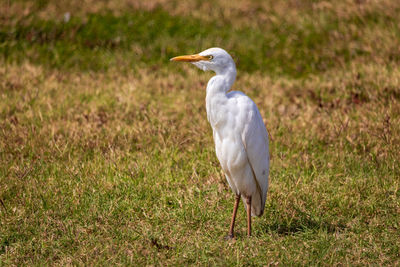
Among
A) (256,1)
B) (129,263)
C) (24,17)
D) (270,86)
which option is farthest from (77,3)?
(129,263)

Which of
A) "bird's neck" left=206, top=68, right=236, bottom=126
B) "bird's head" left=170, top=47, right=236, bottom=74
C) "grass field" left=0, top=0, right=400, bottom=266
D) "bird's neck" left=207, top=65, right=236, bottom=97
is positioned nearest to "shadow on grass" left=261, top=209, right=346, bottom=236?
"grass field" left=0, top=0, right=400, bottom=266

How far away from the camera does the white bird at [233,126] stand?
392 centimetres

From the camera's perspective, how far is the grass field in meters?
4.00

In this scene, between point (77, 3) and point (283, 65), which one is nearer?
point (283, 65)

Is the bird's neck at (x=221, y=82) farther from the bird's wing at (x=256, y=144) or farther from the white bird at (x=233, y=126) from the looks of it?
the bird's wing at (x=256, y=144)

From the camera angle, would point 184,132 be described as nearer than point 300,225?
No

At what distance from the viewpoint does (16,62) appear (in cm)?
809

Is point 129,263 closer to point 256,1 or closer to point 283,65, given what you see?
point 283,65

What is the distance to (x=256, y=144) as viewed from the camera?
13.1ft

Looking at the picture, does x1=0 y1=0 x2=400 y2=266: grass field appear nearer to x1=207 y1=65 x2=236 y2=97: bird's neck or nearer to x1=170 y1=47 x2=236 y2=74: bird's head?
x1=207 y1=65 x2=236 y2=97: bird's neck

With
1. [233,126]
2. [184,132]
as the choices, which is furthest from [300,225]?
[184,132]

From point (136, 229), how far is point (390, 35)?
5.74 meters

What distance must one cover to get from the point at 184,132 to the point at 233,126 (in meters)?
2.08

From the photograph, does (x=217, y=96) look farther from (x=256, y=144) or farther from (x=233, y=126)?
(x=256, y=144)
